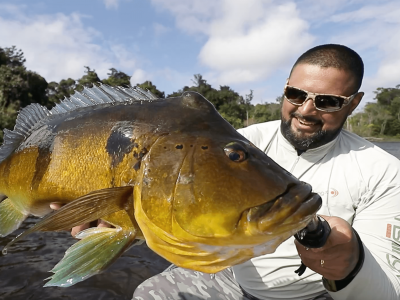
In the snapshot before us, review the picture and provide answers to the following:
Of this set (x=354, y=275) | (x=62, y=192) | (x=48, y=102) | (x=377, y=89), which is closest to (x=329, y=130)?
(x=354, y=275)

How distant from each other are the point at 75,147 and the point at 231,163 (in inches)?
37.1

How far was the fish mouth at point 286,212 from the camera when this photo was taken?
1.19m

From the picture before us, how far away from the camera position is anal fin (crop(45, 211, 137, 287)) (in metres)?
1.50

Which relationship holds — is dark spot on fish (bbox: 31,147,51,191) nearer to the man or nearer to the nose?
the man

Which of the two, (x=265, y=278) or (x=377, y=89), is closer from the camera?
(x=265, y=278)

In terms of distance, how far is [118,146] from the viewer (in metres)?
1.63

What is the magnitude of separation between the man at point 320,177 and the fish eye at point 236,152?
3.84 ft

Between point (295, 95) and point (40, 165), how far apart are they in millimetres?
2182

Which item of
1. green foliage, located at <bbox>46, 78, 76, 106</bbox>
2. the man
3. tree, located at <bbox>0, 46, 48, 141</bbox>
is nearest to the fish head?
the man

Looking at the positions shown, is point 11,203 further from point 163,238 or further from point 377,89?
point 377,89

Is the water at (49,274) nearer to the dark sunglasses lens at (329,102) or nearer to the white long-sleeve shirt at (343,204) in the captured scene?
the white long-sleeve shirt at (343,204)

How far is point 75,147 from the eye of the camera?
5.88 feet

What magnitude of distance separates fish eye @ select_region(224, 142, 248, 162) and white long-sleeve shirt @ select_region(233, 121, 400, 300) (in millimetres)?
1303

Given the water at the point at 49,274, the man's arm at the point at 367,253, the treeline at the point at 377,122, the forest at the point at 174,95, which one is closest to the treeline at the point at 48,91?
the forest at the point at 174,95
